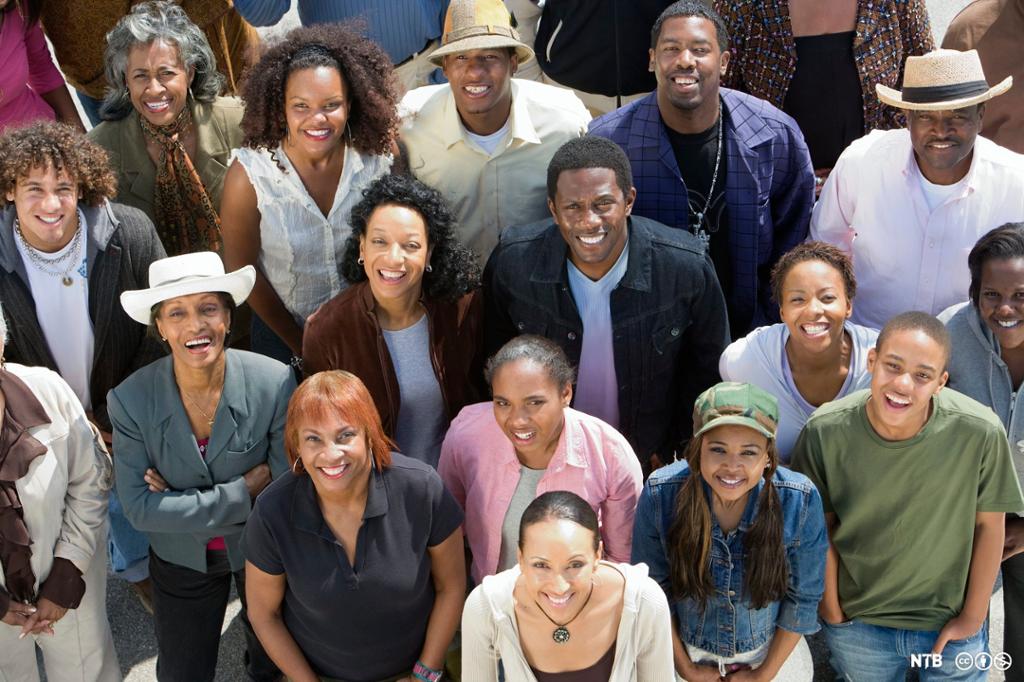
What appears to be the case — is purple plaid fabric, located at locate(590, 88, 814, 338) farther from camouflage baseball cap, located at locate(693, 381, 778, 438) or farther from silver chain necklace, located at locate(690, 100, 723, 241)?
camouflage baseball cap, located at locate(693, 381, 778, 438)

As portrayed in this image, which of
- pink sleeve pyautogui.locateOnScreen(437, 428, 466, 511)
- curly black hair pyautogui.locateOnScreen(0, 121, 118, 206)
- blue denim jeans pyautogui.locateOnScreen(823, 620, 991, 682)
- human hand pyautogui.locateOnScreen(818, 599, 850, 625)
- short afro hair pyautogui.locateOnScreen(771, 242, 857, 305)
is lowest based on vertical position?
A: blue denim jeans pyautogui.locateOnScreen(823, 620, 991, 682)

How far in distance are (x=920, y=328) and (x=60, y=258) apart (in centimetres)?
321

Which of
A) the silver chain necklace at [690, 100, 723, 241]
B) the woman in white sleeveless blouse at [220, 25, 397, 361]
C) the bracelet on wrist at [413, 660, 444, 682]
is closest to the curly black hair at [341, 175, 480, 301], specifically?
the woman in white sleeveless blouse at [220, 25, 397, 361]

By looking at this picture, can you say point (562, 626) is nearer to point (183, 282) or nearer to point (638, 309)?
point (638, 309)

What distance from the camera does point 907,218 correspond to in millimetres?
4805

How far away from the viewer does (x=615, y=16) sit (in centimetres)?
562

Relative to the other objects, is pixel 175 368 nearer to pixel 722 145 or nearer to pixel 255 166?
pixel 255 166

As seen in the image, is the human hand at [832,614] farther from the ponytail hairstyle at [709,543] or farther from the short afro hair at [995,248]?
the short afro hair at [995,248]

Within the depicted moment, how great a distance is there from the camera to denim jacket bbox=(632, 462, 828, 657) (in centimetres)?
396

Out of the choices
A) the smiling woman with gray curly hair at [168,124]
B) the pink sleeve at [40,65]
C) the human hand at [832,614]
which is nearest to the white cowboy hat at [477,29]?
the smiling woman with gray curly hair at [168,124]

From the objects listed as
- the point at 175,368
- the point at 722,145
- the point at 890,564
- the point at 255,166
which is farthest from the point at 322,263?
the point at 890,564

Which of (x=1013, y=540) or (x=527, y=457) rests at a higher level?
(x=527, y=457)

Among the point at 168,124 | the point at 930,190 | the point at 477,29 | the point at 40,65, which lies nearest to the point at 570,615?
the point at 930,190

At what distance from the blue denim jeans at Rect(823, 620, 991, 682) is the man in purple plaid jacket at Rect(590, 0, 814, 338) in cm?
151
